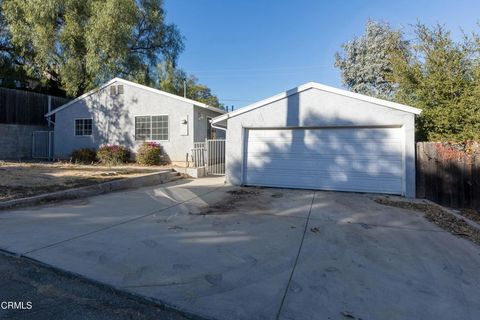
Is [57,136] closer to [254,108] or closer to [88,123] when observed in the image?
[88,123]

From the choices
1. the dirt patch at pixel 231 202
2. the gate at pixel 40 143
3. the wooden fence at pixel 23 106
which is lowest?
the dirt patch at pixel 231 202

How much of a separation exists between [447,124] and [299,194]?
5.50 m

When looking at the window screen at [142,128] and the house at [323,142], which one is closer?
the house at [323,142]

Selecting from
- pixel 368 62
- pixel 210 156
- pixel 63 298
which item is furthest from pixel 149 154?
pixel 368 62

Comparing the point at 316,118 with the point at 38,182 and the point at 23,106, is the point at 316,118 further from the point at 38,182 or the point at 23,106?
the point at 23,106

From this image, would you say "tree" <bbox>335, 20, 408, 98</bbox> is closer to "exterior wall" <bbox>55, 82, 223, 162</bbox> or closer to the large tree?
the large tree

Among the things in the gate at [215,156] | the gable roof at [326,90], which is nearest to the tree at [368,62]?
the gate at [215,156]

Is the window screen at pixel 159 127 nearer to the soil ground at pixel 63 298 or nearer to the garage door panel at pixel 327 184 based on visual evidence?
the garage door panel at pixel 327 184

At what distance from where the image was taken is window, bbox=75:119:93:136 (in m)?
17.0

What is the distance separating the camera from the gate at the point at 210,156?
46.0ft

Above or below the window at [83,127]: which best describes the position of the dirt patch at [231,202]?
below

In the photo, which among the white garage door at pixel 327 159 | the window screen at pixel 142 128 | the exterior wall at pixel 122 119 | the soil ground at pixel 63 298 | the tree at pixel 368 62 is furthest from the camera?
the tree at pixel 368 62

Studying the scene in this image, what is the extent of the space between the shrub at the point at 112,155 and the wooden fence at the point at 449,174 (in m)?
12.4

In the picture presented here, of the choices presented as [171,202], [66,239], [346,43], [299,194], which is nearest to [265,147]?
[299,194]
